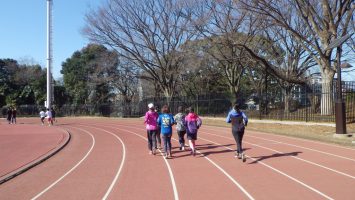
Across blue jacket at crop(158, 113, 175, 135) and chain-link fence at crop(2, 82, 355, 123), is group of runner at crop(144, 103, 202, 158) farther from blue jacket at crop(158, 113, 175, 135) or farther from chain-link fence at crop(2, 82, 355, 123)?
chain-link fence at crop(2, 82, 355, 123)

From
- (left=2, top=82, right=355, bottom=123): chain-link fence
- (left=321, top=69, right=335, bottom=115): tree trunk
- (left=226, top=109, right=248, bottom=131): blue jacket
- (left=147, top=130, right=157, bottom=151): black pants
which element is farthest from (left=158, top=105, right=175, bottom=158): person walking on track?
(left=321, top=69, right=335, bottom=115): tree trunk

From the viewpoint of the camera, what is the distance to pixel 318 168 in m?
11.7

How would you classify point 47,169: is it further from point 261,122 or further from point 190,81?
point 190,81

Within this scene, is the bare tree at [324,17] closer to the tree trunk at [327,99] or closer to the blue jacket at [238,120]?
the tree trunk at [327,99]

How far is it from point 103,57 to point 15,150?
44935mm

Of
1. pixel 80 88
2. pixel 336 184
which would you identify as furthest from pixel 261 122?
pixel 80 88

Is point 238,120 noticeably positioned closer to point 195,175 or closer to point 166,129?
point 166,129

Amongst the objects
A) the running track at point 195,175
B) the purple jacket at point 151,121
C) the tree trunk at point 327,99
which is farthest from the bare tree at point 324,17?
the purple jacket at point 151,121

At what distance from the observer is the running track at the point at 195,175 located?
8.93 metres

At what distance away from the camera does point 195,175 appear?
432 inches

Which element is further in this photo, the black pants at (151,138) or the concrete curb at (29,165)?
the black pants at (151,138)

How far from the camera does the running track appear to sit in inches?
352

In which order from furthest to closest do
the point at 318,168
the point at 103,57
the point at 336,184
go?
the point at 103,57, the point at 318,168, the point at 336,184

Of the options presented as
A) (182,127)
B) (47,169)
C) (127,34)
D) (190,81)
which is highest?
(127,34)
